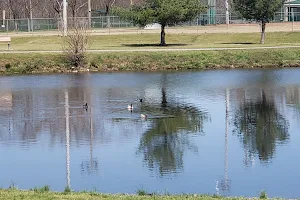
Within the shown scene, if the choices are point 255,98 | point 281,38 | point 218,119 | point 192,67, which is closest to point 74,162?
point 218,119

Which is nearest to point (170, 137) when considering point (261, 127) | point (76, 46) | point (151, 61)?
point (261, 127)

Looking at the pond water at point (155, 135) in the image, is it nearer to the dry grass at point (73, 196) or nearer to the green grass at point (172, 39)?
the dry grass at point (73, 196)

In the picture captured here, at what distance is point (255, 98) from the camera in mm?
32688

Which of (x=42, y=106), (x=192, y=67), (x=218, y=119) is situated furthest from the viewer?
(x=192, y=67)

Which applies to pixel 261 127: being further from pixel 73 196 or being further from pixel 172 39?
pixel 172 39

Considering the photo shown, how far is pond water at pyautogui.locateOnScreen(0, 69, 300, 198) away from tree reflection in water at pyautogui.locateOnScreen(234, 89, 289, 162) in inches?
1.2

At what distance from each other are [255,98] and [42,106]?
350 inches

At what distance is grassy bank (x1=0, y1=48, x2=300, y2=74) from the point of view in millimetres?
45969

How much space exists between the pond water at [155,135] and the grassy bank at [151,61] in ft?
18.9

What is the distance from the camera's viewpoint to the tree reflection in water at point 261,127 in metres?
21.8

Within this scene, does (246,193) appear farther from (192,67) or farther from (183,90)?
(192,67)

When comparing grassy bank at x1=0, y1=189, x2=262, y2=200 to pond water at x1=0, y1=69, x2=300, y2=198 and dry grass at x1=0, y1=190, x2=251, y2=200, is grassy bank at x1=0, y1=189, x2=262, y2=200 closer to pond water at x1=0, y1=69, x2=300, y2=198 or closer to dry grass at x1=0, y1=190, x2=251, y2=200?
dry grass at x1=0, y1=190, x2=251, y2=200

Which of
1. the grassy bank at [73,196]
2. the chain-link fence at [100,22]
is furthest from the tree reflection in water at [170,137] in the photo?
the chain-link fence at [100,22]

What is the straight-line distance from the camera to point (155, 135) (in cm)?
2398
